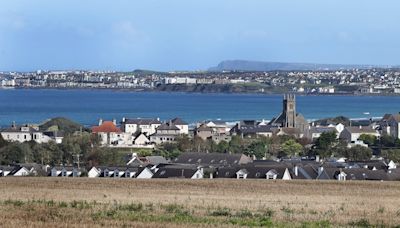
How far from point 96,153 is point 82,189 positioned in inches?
900

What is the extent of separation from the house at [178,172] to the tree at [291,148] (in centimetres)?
1785

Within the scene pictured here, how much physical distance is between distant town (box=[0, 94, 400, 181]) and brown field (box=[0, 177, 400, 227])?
9.15m

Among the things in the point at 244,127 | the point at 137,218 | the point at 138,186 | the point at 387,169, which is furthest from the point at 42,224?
the point at 244,127

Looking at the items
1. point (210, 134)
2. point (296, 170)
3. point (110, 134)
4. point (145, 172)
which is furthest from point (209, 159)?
point (210, 134)

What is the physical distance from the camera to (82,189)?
80.3ft

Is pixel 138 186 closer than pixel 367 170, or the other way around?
pixel 138 186

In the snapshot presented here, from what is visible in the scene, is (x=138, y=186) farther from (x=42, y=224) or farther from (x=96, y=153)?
(x=96, y=153)

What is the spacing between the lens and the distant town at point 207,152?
125 ft

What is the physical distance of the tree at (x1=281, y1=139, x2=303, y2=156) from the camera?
Answer: 2191 inches

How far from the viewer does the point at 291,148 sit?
56.8 meters

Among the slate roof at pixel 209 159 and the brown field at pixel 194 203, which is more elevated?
the brown field at pixel 194 203

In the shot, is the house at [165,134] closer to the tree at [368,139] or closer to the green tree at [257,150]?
the tree at [368,139]

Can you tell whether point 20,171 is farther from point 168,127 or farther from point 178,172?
point 168,127

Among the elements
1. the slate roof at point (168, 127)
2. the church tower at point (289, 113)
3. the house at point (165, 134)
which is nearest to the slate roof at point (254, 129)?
the church tower at point (289, 113)
